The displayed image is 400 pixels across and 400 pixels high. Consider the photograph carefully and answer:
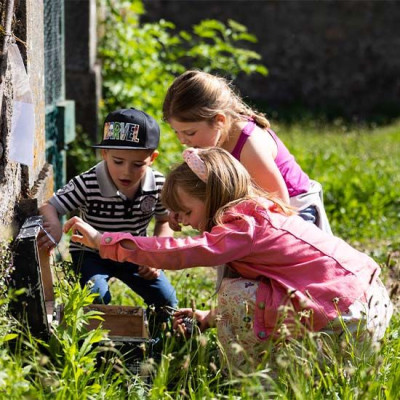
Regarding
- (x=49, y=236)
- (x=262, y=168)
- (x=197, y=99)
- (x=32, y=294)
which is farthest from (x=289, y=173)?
(x=32, y=294)

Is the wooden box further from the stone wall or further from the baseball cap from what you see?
the stone wall

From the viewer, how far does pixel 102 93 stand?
24.2 ft

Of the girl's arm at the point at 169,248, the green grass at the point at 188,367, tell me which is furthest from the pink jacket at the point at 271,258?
the green grass at the point at 188,367

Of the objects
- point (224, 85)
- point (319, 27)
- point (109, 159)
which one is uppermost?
point (224, 85)

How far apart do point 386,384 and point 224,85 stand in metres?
1.68

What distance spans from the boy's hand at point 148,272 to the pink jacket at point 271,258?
1.70 feet

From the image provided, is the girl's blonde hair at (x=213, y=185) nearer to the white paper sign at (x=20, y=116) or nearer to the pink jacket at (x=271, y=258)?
the pink jacket at (x=271, y=258)

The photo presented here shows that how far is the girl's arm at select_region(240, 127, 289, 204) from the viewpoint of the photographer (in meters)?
3.84

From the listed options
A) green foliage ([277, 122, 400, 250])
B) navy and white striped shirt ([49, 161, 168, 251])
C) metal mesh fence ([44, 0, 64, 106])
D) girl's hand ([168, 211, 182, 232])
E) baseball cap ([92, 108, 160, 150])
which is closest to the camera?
girl's hand ([168, 211, 182, 232])

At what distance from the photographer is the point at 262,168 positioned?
3.86 metres

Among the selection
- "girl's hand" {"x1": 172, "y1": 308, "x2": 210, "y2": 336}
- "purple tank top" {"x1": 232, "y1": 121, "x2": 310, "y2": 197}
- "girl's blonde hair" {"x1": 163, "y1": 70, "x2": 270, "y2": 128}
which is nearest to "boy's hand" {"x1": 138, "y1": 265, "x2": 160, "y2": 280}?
"girl's hand" {"x1": 172, "y1": 308, "x2": 210, "y2": 336}

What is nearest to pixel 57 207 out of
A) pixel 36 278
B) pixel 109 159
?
pixel 109 159

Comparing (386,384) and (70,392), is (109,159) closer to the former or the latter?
(70,392)

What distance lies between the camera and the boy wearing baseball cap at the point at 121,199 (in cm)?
367
